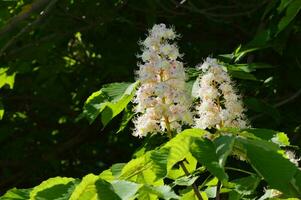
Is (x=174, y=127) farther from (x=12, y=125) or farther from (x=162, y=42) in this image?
(x=12, y=125)

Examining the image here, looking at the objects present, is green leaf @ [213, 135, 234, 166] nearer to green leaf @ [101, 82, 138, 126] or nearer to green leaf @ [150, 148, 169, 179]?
green leaf @ [150, 148, 169, 179]

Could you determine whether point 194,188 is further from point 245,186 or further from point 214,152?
point 214,152

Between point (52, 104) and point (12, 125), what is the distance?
396 mm

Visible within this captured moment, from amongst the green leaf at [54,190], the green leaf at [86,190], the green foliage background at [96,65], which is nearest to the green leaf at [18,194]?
the green leaf at [54,190]

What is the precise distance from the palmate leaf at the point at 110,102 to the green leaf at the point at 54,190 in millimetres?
501

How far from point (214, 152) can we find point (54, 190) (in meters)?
0.46

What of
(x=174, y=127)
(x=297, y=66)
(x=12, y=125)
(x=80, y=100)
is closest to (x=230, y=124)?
(x=174, y=127)

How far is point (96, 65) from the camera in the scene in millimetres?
4910

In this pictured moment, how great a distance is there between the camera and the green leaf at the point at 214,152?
64.4 inches

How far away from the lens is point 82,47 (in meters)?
5.14

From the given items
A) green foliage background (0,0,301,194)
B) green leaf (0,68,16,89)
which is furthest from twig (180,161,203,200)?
green leaf (0,68,16,89)

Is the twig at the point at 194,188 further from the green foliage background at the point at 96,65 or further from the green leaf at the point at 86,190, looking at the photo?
the green foliage background at the point at 96,65

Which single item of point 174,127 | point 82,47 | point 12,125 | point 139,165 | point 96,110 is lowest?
point 139,165

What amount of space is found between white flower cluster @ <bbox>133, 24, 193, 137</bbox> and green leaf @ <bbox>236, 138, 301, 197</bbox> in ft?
1.35
